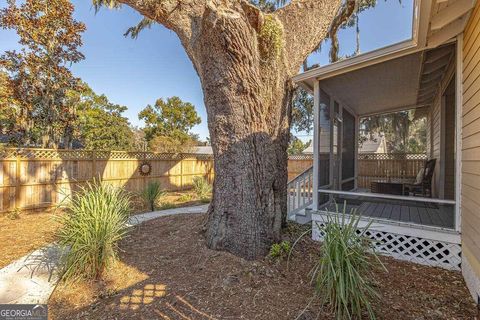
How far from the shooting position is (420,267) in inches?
135

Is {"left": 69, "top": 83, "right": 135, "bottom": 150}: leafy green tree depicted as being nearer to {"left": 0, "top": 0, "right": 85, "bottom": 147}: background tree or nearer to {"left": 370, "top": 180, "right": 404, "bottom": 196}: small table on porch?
{"left": 0, "top": 0, "right": 85, "bottom": 147}: background tree

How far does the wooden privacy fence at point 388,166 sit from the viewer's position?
9898 mm

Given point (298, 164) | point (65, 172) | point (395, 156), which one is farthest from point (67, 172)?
point (395, 156)

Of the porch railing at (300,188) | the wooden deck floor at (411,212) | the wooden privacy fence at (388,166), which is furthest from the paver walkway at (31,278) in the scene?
the wooden privacy fence at (388,166)

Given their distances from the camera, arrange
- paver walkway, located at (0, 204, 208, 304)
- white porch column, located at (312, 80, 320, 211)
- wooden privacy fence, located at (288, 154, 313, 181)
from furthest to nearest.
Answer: wooden privacy fence, located at (288, 154, 313, 181), white porch column, located at (312, 80, 320, 211), paver walkway, located at (0, 204, 208, 304)

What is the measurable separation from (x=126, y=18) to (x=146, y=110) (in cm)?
1417

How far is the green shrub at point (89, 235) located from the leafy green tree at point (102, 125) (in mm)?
16377

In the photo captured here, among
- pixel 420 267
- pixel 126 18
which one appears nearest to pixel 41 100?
pixel 126 18

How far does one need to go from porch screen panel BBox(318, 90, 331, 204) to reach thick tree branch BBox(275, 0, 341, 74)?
A: 2.96ft

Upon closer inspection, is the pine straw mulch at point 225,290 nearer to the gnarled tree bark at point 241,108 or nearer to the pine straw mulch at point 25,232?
the gnarled tree bark at point 241,108

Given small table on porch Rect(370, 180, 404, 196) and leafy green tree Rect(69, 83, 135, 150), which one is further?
leafy green tree Rect(69, 83, 135, 150)

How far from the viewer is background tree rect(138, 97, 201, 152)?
21797mm

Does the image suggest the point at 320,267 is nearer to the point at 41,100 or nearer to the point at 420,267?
the point at 420,267

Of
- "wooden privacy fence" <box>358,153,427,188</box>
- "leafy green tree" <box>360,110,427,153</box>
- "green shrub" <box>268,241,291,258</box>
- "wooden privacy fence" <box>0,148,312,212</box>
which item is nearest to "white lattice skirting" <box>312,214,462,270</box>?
"green shrub" <box>268,241,291,258</box>
